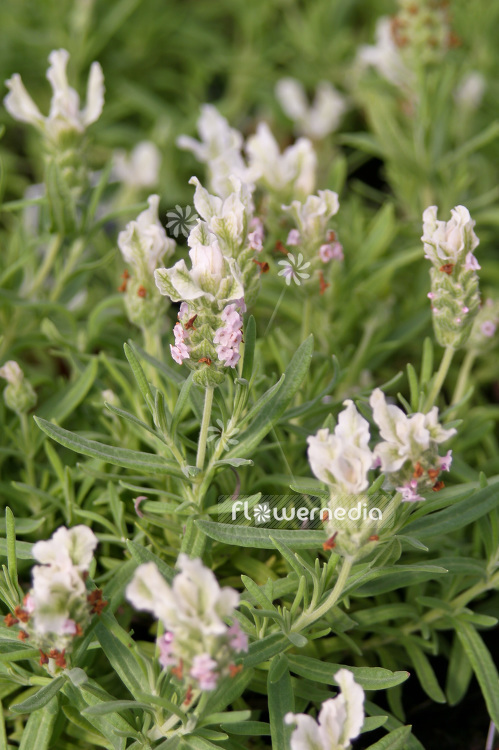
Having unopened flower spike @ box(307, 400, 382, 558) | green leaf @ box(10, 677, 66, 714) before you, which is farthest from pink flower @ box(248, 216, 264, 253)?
green leaf @ box(10, 677, 66, 714)

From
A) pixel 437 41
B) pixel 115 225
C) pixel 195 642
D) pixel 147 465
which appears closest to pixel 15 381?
pixel 147 465

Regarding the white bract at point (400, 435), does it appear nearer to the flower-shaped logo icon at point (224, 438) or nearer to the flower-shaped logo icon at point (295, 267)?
the flower-shaped logo icon at point (224, 438)

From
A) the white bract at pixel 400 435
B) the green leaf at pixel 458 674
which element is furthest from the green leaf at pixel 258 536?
the green leaf at pixel 458 674

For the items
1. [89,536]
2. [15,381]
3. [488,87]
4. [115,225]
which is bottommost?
[89,536]

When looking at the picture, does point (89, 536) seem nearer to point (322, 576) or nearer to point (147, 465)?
point (147, 465)

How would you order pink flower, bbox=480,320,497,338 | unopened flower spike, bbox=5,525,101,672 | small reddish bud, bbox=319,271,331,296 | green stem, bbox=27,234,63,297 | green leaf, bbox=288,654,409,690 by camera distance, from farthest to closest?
green stem, bbox=27,234,63,297 → pink flower, bbox=480,320,497,338 → small reddish bud, bbox=319,271,331,296 → green leaf, bbox=288,654,409,690 → unopened flower spike, bbox=5,525,101,672

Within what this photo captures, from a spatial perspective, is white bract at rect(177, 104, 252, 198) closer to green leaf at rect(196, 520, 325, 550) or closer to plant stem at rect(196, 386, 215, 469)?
plant stem at rect(196, 386, 215, 469)
